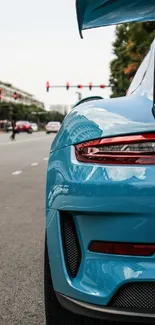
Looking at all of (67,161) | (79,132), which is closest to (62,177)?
(67,161)

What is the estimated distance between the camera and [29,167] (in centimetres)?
1180

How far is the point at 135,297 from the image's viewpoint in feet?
6.15

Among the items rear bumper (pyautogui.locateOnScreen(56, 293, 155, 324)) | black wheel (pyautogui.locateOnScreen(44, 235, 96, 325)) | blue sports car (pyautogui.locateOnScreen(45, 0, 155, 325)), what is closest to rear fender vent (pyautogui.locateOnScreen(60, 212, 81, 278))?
blue sports car (pyautogui.locateOnScreen(45, 0, 155, 325))

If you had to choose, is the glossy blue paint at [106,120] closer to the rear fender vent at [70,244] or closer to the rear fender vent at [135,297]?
the rear fender vent at [70,244]

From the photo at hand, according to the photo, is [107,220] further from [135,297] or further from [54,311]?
[54,311]

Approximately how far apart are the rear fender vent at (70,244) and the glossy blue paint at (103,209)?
20mm

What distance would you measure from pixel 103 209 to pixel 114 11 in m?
0.89

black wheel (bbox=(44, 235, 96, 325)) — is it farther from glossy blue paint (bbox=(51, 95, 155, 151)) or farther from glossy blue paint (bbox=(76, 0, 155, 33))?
glossy blue paint (bbox=(76, 0, 155, 33))

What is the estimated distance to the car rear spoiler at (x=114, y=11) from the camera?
2.17 meters

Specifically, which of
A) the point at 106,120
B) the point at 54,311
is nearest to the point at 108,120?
the point at 106,120

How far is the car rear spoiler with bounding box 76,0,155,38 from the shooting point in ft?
7.12

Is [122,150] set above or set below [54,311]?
above

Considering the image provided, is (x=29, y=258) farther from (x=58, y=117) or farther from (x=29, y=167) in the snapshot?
(x=58, y=117)

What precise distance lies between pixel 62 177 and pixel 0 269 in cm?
186
